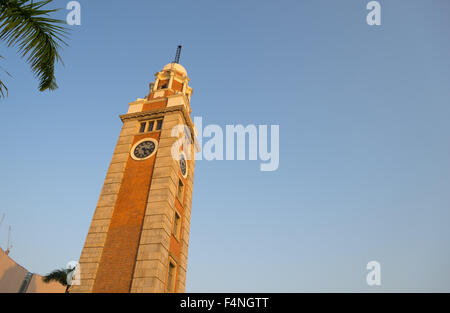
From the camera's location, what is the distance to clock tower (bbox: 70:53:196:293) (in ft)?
69.3

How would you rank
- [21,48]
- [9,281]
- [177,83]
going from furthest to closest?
1. [9,281]
2. [177,83]
3. [21,48]

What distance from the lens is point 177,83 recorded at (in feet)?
116

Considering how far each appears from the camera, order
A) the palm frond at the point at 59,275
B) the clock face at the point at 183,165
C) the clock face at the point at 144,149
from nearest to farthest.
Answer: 1. the clock face at the point at 144,149
2. the clock face at the point at 183,165
3. the palm frond at the point at 59,275

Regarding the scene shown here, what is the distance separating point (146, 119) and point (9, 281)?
86.5 feet

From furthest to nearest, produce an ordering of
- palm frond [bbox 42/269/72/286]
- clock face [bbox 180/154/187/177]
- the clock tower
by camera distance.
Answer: palm frond [bbox 42/269/72/286]
clock face [bbox 180/154/187/177]
the clock tower

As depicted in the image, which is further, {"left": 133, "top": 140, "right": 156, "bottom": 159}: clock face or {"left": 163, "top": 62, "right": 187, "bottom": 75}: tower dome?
{"left": 163, "top": 62, "right": 187, "bottom": 75}: tower dome

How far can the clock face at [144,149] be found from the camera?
27.3m

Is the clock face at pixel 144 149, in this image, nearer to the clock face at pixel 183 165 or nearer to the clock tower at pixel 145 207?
the clock tower at pixel 145 207

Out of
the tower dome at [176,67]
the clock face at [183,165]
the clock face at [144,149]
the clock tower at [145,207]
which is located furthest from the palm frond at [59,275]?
the tower dome at [176,67]

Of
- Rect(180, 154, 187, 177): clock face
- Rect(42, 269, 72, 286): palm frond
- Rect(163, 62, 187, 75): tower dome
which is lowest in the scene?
Rect(42, 269, 72, 286): palm frond

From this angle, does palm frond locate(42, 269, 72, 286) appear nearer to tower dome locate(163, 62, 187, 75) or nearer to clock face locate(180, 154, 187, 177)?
clock face locate(180, 154, 187, 177)

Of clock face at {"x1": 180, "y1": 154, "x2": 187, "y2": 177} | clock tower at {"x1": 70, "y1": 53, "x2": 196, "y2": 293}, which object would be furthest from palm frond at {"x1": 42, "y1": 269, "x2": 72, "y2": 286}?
clock face at {"x1": 180, "y1": 154, "x2": 187, "y2": 177}
